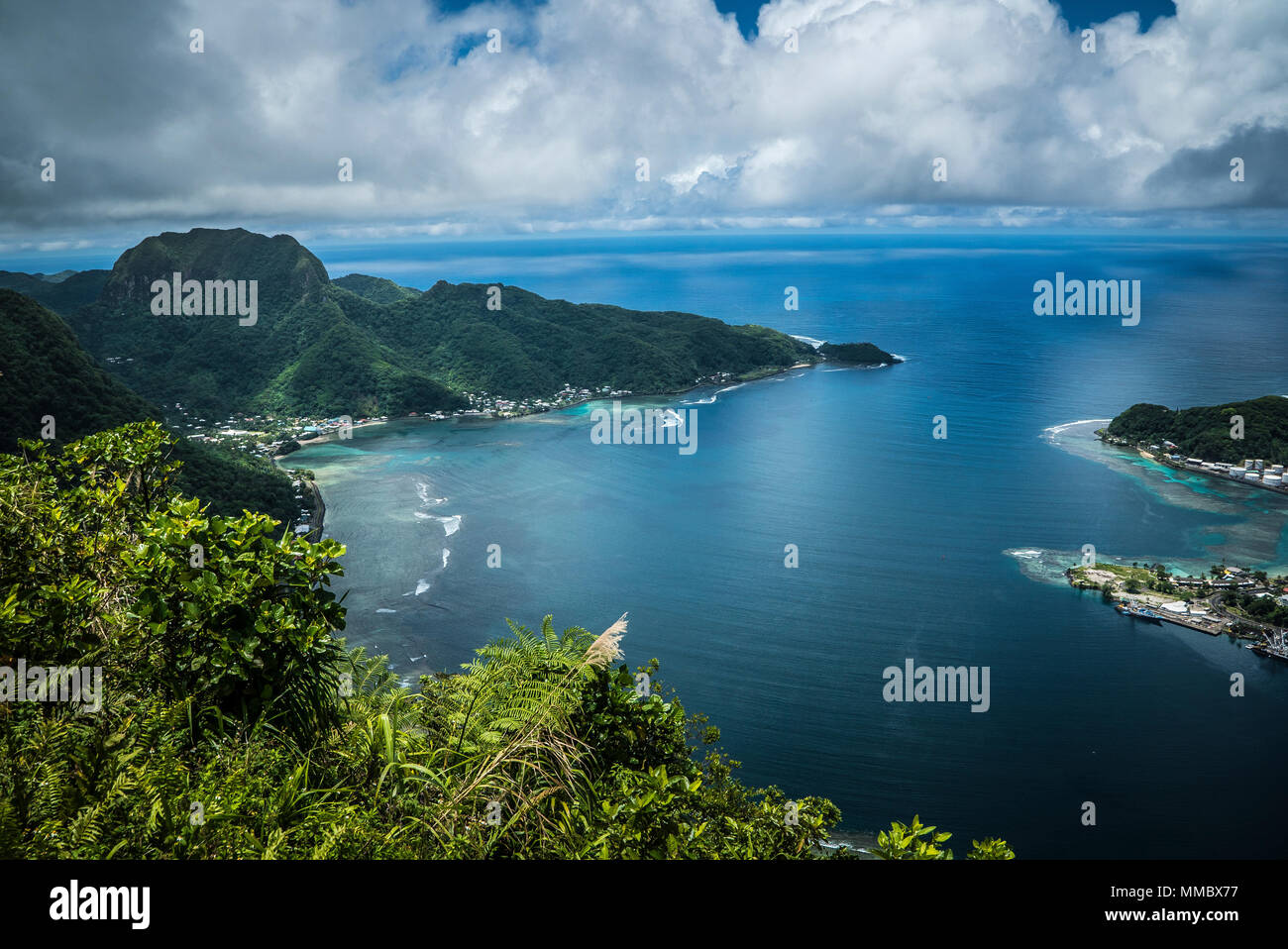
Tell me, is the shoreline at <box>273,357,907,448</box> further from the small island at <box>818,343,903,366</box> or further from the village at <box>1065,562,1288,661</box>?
the village at <box>1065,562,1288,661</box>

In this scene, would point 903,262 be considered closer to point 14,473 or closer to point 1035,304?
point 1035,304

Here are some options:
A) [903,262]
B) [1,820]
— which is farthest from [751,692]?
[903,262]

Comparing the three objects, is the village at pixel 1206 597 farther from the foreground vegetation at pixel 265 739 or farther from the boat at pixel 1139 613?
the foreground vegetation at pixel 265 739

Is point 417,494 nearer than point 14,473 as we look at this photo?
No

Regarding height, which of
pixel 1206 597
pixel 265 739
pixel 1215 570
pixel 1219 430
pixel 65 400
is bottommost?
pixel 1206 597

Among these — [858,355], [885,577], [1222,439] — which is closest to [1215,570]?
[885,577]

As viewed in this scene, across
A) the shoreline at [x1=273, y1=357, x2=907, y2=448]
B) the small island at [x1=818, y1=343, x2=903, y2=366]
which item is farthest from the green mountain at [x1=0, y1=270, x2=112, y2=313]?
the small island at [x1=818, y1=343, x2=903, y2=366]

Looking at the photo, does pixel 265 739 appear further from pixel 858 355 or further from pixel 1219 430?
pixel 858 355

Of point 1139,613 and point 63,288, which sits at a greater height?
point 63,288

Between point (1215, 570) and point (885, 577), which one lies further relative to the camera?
point (885, 577)
